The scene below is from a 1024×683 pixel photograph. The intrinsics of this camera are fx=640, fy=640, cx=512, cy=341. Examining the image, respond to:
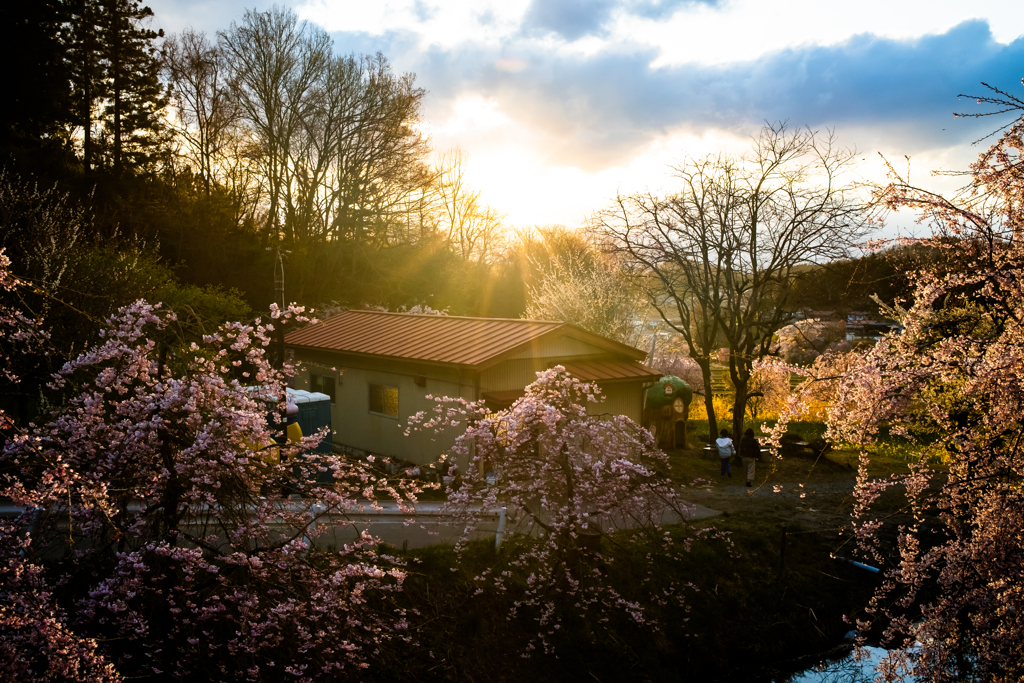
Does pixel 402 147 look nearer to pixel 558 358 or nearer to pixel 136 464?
pixel 558 358

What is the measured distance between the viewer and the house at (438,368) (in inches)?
545

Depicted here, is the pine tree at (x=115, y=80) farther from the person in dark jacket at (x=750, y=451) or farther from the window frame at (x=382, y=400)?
the person in dark jacket at (x=750, y=451)

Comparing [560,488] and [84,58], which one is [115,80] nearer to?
[84,58]

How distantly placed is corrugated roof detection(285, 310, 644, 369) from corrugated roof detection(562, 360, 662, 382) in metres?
0.37

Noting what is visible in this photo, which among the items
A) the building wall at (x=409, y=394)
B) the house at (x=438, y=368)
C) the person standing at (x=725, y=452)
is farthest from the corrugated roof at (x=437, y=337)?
the person standing at (x=725, y=452)

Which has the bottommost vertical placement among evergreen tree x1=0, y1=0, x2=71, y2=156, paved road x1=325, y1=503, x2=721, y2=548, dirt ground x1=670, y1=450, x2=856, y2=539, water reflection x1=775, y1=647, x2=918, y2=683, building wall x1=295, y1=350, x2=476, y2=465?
water reflection x1=775, y1=647, x2=918, y2=683

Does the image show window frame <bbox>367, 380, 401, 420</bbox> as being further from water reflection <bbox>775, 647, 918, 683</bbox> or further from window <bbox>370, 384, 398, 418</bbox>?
water reflection <bbox>775, 647, 918, 683</bbox>

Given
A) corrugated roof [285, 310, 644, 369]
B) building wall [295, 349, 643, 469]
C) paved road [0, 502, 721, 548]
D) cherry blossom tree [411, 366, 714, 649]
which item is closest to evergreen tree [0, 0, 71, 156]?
corrugated roof [285, 310, 644, 369]

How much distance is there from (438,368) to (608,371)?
408 cm

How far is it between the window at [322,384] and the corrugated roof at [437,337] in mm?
956

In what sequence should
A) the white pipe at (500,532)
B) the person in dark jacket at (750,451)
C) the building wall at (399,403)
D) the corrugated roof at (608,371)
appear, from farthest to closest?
the corrugated roof at (608,371)
the person in dark jacket at (750,451)
the building wall at (399,403)
the white pipe at (500,532)

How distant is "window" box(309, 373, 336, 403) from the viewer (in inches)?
693

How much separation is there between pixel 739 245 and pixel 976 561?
13043 millimetres

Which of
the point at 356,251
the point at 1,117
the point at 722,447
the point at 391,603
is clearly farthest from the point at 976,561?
the point at 356,251
